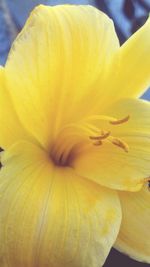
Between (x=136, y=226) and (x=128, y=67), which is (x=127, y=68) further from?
(x=136, y=226)

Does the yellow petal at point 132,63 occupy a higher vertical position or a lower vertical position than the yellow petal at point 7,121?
lower

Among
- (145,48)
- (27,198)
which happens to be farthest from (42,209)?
(145,48)

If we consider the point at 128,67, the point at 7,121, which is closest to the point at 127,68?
the point at 128,67

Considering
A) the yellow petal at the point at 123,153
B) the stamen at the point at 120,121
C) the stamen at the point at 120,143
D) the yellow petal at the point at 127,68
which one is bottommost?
the yellow petal at the point at 123,153

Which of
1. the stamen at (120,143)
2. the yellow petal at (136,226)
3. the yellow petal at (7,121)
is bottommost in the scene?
the yellow petal at (136,226)

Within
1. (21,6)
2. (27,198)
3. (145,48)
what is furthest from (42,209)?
(21,6)

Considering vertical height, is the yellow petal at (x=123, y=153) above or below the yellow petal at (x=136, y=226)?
above

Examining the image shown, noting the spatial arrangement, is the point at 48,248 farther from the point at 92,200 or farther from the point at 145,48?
the point at 145,48

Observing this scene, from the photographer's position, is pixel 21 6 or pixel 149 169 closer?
pixel 149 169
